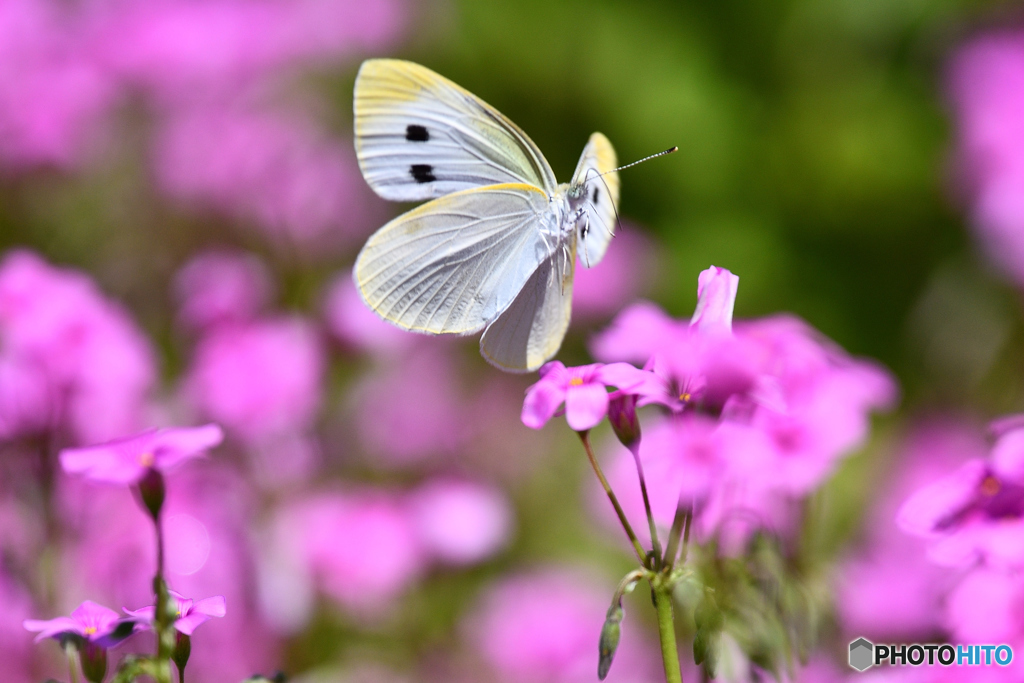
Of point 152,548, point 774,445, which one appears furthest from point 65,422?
point 774,445

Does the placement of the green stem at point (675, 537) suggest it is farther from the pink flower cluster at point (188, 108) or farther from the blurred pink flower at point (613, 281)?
the blurred pink flower at point (613, 281)

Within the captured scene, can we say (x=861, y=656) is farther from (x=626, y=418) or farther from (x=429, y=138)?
(x=429, y=138)

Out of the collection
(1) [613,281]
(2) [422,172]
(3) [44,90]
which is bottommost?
(1) [613,281]

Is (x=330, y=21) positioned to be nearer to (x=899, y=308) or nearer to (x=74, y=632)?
(x=899, y=308)

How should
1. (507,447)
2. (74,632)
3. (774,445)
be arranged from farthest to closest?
(507,447), (774,445), (74,632)

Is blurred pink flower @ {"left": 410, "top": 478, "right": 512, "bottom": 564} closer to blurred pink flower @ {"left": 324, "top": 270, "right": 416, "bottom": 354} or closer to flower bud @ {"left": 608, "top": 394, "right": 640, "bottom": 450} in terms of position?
blurred pink flower @ {"left": 324, "top": 270, "right": 416, "bottom": 354}

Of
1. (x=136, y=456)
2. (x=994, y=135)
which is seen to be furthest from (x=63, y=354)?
(x=994, y=135)
